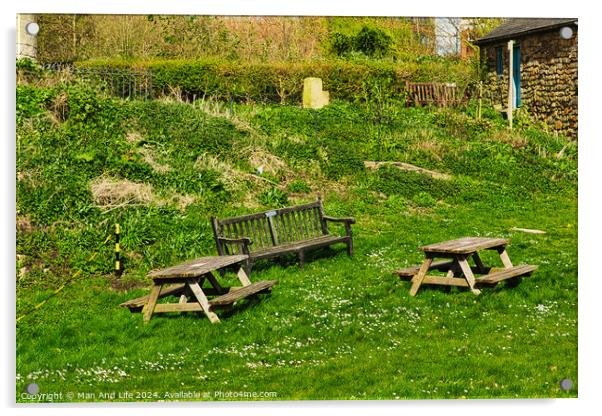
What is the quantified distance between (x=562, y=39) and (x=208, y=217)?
13.1ft

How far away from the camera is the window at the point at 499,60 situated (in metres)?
10.4

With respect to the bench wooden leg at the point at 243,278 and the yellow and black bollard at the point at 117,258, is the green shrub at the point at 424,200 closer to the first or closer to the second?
the bench wooden leg at the point at 243,278

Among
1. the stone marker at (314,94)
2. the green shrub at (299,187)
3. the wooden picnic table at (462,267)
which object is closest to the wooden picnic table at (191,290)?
the wooden picnic table at (462,267)

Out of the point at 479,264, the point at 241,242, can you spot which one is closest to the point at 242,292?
the point at 241,242

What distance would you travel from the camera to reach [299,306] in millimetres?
9398

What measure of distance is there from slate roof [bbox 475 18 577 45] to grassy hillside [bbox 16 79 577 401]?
1.18 metres

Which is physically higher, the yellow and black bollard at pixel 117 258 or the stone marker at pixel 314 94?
the stone marker at pixel 314 94

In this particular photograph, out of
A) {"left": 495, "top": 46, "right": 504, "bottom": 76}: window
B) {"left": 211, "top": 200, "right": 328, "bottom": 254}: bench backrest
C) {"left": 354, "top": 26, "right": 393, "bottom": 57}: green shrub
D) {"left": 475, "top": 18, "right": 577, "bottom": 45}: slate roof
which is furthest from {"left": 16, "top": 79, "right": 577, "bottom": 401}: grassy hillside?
{"left": 475, "top": 18, "right": 577, "bottom": 45}: slate roof

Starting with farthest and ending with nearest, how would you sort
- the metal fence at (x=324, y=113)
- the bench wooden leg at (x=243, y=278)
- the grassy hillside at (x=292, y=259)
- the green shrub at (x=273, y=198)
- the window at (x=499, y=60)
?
1. the green shrub at (x=273, y=198)
2. the metal fence at (x=324, y=113)
3. the window at (x=499, y=60)
4. the bench wooden leg at (x=243, y=278)
5. the grassy hillside at (x=292, y=259)

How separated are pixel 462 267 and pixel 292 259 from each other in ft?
6.26

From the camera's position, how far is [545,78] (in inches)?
428

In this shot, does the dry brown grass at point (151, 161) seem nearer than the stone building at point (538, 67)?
No

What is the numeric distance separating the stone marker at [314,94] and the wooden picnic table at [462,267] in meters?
2.35

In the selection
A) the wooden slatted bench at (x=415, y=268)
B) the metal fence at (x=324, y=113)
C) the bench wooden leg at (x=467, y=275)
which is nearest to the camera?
the bench wooden leg at (x=467, y=275)
